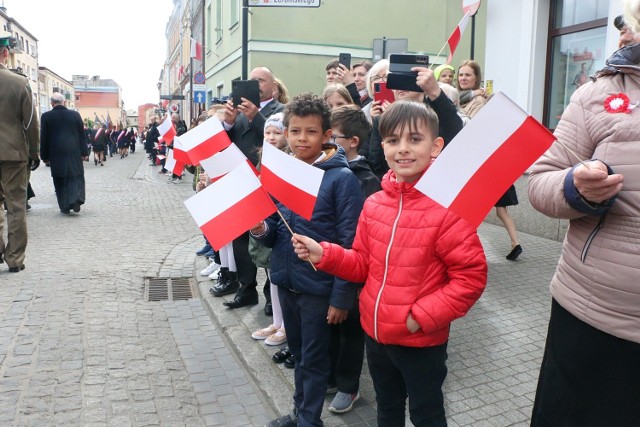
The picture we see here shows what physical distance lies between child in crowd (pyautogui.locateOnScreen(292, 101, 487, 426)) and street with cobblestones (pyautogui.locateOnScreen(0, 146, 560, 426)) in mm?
887

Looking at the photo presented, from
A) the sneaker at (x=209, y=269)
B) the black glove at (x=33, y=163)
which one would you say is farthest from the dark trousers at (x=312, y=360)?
the black glove at (x=33, y=163)

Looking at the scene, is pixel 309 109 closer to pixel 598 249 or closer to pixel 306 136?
pixel 306 136

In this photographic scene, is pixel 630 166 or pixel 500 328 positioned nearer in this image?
pixel 630 166

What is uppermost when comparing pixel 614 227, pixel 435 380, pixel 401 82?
pixel 401 82

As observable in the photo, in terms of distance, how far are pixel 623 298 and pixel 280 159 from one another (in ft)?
4.85

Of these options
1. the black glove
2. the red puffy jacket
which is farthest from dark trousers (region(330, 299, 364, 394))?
the black glove

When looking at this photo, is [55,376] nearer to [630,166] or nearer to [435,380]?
[435,380]

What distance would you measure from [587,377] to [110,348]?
3.34 m

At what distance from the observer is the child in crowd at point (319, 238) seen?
289 cm

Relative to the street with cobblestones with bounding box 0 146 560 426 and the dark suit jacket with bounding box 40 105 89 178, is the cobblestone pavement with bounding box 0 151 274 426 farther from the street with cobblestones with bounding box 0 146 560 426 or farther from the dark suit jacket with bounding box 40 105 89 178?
the dark suit jacket with bounding box 40 105 89 178

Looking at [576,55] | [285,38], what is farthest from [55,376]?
[285,38]

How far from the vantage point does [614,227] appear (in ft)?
5.66

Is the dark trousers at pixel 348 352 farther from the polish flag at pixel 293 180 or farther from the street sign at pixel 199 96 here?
the street sign at pixel 199 96

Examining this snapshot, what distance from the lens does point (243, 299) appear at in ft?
16.7
